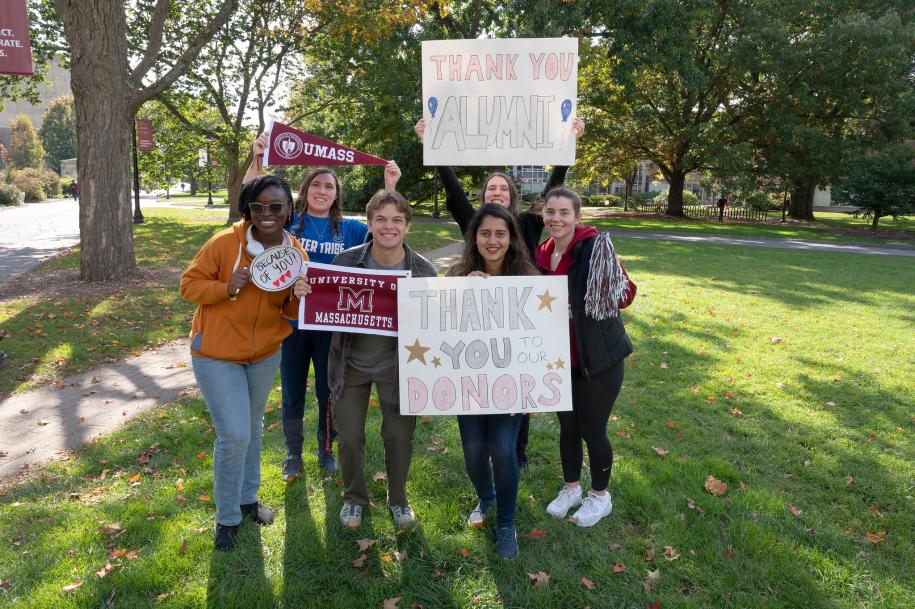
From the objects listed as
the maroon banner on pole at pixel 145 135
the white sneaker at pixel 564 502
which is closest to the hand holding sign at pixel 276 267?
the white sneaker at pixel 564 502

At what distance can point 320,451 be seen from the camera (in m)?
4.38

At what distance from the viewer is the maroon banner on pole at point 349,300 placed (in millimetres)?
3283

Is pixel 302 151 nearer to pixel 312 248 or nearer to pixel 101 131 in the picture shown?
pixel 312 248

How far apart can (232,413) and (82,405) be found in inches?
135

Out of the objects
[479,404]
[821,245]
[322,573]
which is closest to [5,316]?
[322,573]

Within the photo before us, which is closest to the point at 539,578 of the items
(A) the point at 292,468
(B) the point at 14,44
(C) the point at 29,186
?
(A) the point at 292,468

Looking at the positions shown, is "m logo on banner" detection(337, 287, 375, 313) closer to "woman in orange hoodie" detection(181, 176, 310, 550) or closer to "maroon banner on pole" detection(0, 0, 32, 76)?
"woman in orange hoodie" detection(181, 176, 310, 550)

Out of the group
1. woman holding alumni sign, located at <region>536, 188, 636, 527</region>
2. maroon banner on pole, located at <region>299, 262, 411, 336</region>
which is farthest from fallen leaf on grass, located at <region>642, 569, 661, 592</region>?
maroon banner on pole, located at <region>299, 262, 411, 336</region>

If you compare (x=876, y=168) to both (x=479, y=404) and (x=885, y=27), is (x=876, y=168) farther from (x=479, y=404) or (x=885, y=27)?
(x=479, y=404)

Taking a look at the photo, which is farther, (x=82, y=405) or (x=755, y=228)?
(x=755, y=228)

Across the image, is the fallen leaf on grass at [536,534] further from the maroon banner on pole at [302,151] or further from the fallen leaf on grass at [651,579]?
the maroon banner on pole at [302,151]

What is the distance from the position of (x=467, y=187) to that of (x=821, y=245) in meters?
19.9

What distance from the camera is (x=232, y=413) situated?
3148mm

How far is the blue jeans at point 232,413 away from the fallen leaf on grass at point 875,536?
376 cm
